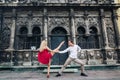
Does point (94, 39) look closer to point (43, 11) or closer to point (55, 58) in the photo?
point (55, 58)

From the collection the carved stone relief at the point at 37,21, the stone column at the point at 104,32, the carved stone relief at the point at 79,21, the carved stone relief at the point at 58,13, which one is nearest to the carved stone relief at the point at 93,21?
the stone column at the point at 104,32

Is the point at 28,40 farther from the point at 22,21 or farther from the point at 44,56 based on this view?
the point at 44,56

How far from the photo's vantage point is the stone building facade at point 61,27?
1423cm

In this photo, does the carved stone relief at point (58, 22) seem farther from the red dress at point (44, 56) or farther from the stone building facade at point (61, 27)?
the red dress at point (44, 56)

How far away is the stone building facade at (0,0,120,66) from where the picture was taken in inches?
560

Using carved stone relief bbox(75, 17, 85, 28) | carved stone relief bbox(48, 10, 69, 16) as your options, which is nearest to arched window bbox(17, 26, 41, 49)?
carved stone relief bbox(48, 10, 69, 16)

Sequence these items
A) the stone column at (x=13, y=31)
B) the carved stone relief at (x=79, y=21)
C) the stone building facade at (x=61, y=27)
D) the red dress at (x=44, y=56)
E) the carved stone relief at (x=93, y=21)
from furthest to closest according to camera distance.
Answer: the carved stone relief at (x=93, y=21), the carved stone relief at (x=79, y=21), the stone building facade at (x=61, y=27), the stone column at (x=13, y=31), the red dress at (x=44, y=56)

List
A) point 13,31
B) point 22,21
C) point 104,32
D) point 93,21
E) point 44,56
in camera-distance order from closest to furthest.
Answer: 1. point 44,56
2. point 13,31
3. point 104,32
4. point 22,21
5. point 93,21

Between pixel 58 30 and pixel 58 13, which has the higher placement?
pixel 58 13

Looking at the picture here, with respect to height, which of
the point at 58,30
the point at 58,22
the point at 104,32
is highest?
the point at 58,22

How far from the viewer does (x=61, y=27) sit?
14969mm

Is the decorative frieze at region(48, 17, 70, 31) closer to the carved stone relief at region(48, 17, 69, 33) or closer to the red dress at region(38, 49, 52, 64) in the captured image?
the carved stone relief at region(48, 17, 69, 33)

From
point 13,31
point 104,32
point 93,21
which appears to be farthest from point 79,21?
point 13,31

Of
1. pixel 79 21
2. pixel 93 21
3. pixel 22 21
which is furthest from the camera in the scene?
pixel 93 21
